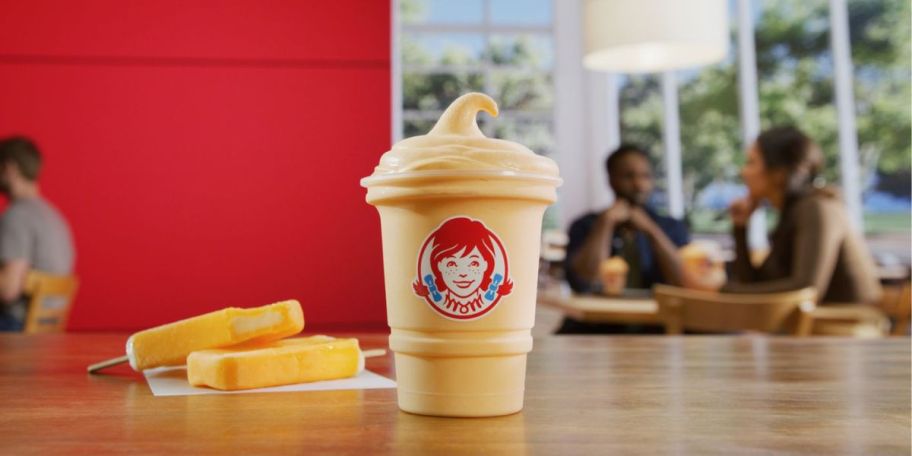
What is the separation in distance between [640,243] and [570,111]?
4.21 m

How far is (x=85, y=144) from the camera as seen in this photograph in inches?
169

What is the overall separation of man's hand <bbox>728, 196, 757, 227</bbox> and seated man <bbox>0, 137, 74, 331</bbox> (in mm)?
3053

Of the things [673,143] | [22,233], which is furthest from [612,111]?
[22,233]

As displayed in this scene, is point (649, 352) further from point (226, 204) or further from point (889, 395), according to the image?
point (226, 204)

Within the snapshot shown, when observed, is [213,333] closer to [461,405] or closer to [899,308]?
[461,405]

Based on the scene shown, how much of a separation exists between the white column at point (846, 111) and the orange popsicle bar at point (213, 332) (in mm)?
6341

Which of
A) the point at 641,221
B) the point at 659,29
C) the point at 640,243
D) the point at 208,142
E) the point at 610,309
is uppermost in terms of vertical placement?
the point at 659,29

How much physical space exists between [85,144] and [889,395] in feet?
13.8

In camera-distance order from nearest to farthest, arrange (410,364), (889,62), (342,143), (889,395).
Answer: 1. (410,364)
2. (889,395)
3. (342,143)
4. (889,62)

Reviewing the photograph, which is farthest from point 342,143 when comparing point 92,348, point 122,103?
point 92,348

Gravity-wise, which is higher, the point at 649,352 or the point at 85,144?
the point at 85,144

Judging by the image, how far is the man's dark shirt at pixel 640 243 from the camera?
422 centimetres

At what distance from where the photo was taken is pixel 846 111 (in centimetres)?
634

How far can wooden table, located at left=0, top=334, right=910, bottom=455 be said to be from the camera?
505mm
